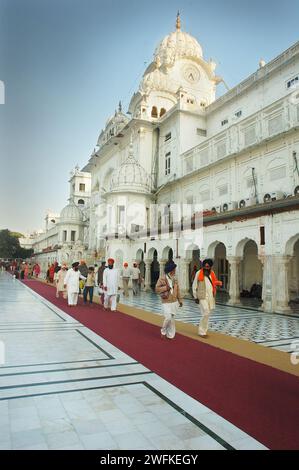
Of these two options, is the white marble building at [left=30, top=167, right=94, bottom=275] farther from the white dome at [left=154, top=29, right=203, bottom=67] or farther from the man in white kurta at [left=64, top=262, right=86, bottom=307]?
the man in white kurta at [left=64, top=262, right=86, bottom=307]

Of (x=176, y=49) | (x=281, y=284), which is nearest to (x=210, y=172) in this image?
(x=281, y=284)

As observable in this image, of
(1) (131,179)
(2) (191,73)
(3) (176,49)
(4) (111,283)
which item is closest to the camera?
(4) (111,283)

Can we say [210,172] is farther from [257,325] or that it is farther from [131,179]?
[257,325]

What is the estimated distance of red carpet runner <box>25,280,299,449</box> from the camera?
3252 mm

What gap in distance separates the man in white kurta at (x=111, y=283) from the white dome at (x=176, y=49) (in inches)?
1063

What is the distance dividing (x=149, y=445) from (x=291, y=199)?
10082 mm

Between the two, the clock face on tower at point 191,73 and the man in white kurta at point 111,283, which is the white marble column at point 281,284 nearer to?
the man in white kurta at point 111,283

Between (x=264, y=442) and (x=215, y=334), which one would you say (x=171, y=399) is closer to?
(x=264, y=442)

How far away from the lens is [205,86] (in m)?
33.0

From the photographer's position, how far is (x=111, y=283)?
1126 centimetres

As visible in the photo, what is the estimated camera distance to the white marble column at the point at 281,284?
12.0 metres

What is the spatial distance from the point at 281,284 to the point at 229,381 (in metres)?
8.57
